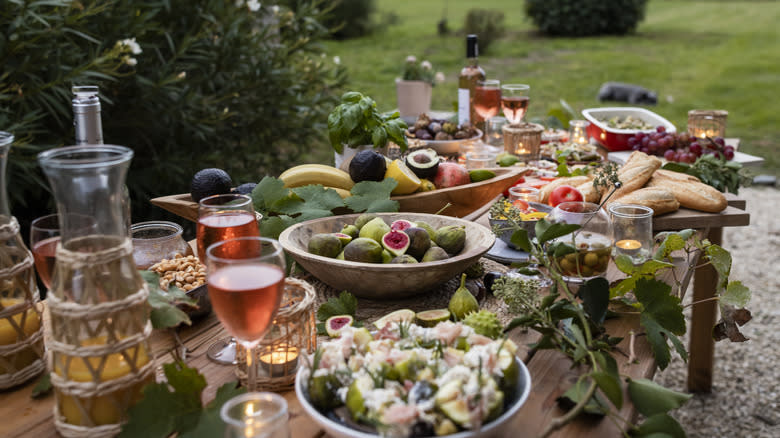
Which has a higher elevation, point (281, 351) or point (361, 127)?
point (361, 127)

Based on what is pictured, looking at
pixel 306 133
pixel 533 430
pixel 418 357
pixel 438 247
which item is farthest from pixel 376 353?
pixel 306 133

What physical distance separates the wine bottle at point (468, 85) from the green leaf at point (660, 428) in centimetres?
230

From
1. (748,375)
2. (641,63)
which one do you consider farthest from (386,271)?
(641,63)

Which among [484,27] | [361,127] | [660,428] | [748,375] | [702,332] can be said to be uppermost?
Result: [484,27]

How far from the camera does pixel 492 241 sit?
1.52 m

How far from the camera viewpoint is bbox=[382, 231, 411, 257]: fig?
4.95 ft

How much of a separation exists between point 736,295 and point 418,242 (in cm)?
68

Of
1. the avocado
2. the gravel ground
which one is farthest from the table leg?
the avocado

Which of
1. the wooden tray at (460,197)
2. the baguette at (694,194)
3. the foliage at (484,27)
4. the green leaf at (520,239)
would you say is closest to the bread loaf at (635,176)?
the baguette at (694,194)

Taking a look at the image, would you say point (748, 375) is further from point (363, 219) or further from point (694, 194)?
point (363, 219)

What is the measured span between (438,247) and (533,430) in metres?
0.54

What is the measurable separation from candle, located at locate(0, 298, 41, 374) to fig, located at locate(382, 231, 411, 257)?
0.70 metres

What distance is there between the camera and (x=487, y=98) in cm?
322

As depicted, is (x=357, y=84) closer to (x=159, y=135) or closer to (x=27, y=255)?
(x=159, y=135)
